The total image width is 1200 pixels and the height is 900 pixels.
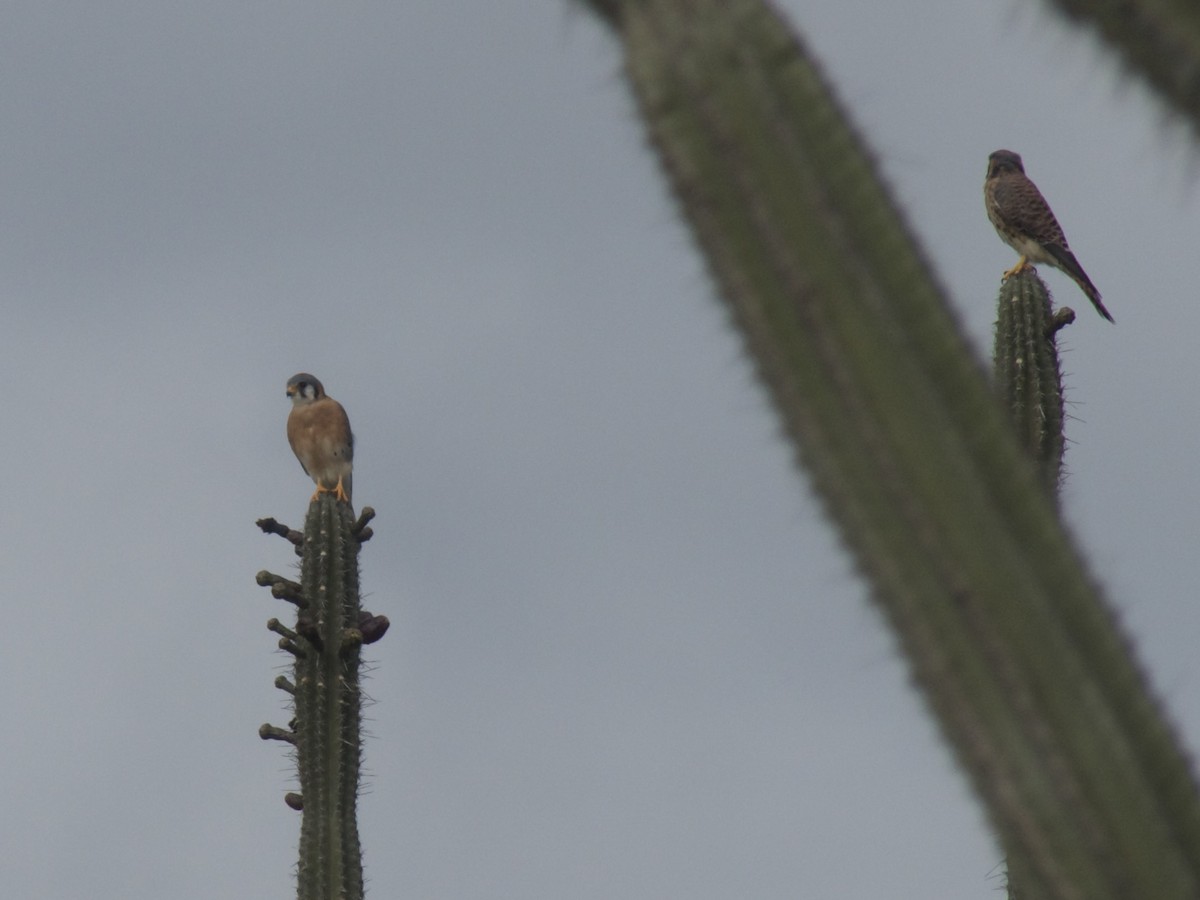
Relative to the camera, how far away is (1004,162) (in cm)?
1223

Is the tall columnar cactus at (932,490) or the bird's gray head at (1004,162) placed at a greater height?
the bird's gray head at (1004,162)

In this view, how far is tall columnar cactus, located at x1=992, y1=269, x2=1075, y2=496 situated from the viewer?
22.7ft

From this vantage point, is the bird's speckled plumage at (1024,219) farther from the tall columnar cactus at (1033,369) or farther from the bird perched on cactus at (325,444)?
the bird perched on cactus at (325,444)

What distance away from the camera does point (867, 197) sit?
8.89 feet

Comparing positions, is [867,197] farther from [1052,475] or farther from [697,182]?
[1052,475]

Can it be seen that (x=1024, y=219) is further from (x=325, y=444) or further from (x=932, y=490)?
(x=932, y=490)

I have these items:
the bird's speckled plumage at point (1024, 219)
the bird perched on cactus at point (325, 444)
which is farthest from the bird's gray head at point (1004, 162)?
the bird perched on cactus at point (325, 444)

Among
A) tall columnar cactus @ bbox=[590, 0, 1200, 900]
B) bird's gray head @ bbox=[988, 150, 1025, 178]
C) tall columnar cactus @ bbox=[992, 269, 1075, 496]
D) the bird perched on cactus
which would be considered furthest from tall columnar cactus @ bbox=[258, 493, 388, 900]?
bird's gray head @ bbox=[988, 150, 1025, 178]

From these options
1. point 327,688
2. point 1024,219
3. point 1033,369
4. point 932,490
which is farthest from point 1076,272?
point 932,490

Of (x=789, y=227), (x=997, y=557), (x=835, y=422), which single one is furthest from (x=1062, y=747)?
(x=789, y=227)

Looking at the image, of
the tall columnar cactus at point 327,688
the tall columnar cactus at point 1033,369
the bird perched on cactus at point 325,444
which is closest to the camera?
the tall columnar cactus at point 327,688

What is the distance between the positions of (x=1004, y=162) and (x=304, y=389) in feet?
17.8

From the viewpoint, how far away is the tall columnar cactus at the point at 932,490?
2.50 metres

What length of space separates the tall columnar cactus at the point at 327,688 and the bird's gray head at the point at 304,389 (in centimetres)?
578
